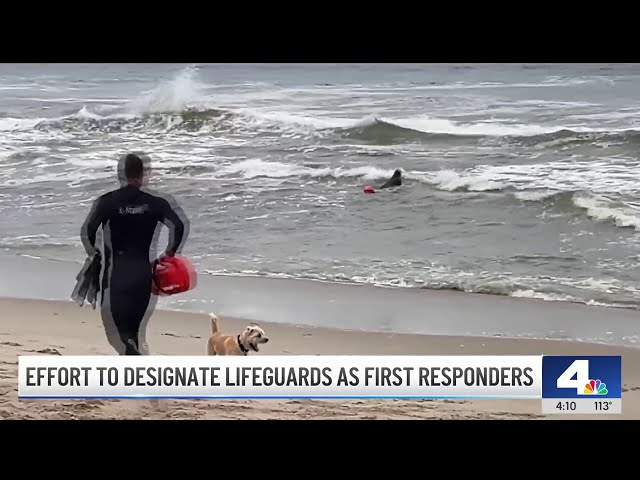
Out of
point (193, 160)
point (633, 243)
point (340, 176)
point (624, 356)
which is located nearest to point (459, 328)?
point (624, 356)

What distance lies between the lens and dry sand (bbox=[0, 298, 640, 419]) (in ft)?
16.0

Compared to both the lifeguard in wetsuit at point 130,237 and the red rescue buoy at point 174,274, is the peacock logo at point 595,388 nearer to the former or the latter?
the red rescue buoy at point 174,274

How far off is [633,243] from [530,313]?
1865 mm

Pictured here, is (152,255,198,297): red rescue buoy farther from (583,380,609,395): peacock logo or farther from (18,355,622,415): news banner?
(583,380,609,395): peacock logo

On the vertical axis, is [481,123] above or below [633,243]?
above

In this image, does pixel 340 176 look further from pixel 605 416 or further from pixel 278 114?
pixel 605 416

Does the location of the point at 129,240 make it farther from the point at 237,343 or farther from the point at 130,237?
the point at 237,343

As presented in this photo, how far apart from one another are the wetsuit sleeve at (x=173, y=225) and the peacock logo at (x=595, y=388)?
227cm

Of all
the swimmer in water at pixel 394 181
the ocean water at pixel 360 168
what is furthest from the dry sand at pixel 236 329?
the swimmer in water at pixel 394 181

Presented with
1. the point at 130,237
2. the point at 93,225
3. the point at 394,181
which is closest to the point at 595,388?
the point at 130,237

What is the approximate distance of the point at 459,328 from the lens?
6145 millimetres

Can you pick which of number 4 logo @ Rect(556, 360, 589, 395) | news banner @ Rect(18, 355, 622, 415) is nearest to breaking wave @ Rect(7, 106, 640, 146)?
news banner @ Rect(18, 355, 622, 415)

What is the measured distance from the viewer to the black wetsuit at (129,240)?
4.92m

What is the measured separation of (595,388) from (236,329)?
7.46ft
